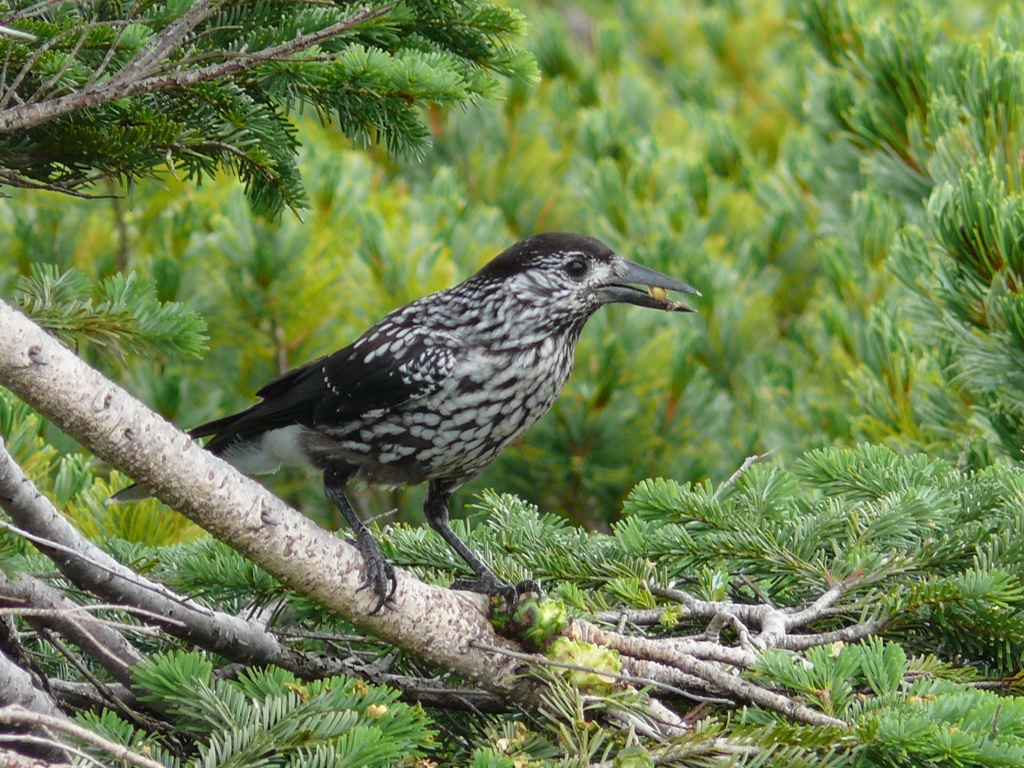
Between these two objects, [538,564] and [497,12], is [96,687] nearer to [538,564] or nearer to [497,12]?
[538,564]

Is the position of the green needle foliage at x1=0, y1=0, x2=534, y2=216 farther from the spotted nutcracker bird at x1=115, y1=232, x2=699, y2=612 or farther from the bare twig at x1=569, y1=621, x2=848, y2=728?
the bare twig at x1=569, y1=621, x2=848, y2=728

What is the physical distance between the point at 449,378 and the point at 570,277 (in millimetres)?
454

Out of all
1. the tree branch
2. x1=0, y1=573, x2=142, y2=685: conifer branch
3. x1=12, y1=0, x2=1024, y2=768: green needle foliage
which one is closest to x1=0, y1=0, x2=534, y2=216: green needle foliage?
x1=12, y1=0, x2=1024, y2=768: green needle foliage

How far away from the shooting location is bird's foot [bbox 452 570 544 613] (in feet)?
7.25

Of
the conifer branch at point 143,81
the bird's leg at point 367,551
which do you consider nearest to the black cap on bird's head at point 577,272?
the bird's leg at point 367,551

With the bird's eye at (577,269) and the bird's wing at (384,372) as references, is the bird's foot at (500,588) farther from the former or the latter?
the bird's eye at (577,269)

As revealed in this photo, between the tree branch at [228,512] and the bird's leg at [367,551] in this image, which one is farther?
the bird's leg at [367,551]

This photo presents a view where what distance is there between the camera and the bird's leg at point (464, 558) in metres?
2.27

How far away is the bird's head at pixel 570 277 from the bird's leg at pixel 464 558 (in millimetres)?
555

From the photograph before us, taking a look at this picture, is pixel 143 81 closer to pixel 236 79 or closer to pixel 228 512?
pixel 236 79

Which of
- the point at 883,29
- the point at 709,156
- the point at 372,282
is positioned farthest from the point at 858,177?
the point at 372,282

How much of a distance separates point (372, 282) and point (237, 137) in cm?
197

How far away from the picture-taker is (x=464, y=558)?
8.88 feet

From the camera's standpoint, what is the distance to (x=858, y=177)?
14.8 feet
